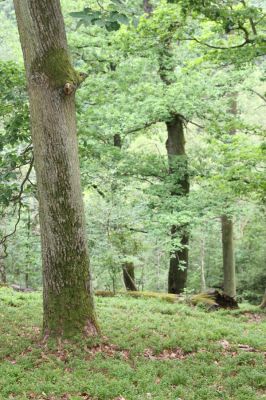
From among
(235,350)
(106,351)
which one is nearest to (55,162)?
(106,351)

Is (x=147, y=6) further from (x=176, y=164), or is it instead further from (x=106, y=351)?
(x=106, y=351)

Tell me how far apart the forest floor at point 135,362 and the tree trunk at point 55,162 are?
0.48m

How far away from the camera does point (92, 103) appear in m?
12.6

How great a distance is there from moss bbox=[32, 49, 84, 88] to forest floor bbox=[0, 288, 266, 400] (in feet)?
11.7

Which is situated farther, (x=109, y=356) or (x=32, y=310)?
(x=32, y=310)

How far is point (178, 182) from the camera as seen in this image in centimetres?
1325

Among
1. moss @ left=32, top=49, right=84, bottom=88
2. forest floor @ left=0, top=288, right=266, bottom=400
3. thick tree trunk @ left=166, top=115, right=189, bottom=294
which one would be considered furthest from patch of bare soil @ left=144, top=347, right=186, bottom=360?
thick tree trunk @ left=166, top=115, right=189, bottom=294

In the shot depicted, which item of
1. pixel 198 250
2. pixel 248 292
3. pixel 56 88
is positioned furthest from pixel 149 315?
pixel 198 250

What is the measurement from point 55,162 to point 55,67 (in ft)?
4.25

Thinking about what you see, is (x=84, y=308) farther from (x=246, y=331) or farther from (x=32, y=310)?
(x=246, y=331)

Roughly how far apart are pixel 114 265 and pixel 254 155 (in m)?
5.32

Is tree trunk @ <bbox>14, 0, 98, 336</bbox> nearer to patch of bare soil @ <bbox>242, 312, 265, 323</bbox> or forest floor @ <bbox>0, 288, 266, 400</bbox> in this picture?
forest floor @ <bbox>0, 288, 266, 400</bbox>

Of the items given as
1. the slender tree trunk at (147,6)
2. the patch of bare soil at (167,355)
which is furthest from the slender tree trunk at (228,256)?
the patch of bare soil at (167,355)

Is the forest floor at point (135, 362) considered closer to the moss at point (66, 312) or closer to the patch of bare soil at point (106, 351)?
the patch of bare soil at point (106, 351)
